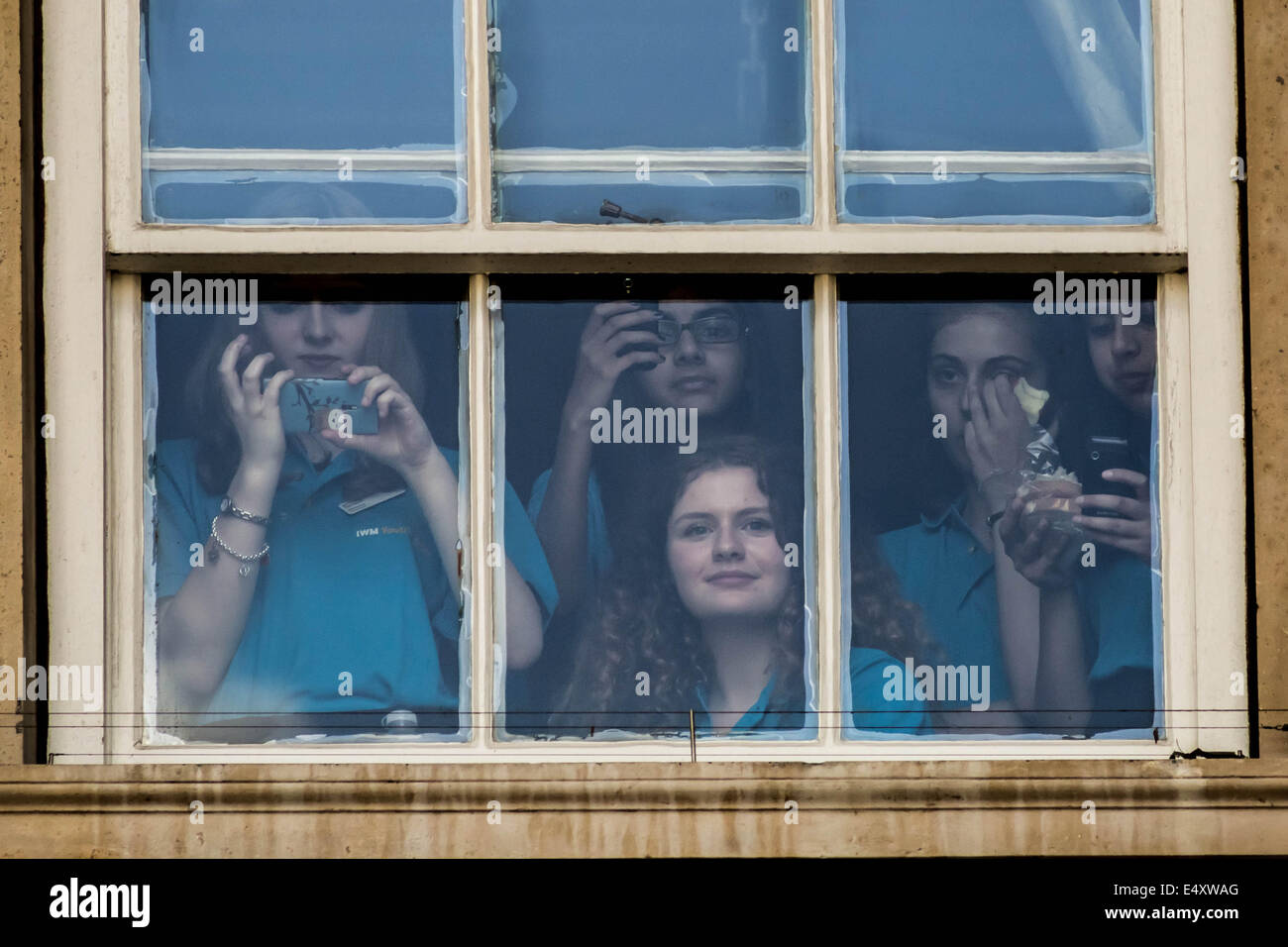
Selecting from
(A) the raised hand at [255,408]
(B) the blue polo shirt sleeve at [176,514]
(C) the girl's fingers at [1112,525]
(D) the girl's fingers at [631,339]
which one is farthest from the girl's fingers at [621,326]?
(C) the girl's fingers at [1112,525]

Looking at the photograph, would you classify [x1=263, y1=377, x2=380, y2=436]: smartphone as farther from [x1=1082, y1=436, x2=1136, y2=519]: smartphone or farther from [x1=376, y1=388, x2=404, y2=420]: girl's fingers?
[x1=1082, y1=436, x2=1136, y2=519]: smartphone

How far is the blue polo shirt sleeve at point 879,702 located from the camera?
4.19 m

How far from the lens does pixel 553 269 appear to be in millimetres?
4227

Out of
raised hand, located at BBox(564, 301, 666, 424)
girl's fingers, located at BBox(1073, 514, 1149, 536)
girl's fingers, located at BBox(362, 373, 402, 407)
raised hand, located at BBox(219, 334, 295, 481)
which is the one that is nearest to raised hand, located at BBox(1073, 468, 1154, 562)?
girl's fingers, located at BBox(1073, 514, 1149, 536)

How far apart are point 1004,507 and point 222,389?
181cm

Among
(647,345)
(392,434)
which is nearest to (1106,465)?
(647,345)

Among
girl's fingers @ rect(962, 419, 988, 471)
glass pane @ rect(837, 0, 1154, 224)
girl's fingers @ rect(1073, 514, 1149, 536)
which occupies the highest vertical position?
glass pane @ rect(837, 0, 1154, 224)

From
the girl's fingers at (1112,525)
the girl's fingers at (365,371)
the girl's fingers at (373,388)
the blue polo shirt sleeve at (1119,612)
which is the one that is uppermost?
the girl's fingers at (365,371)

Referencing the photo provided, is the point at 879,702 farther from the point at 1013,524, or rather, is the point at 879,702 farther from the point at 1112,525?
the point at 1112,525

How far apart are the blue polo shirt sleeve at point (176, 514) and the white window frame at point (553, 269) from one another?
1.9 inches

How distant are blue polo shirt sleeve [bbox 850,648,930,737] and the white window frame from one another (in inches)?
1.8

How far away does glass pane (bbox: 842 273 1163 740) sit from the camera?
420cm

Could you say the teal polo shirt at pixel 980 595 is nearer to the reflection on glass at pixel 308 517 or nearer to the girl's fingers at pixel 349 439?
the reflection on glass at pixel 308 517

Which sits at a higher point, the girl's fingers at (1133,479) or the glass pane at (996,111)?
the glass pane at (996,111)
